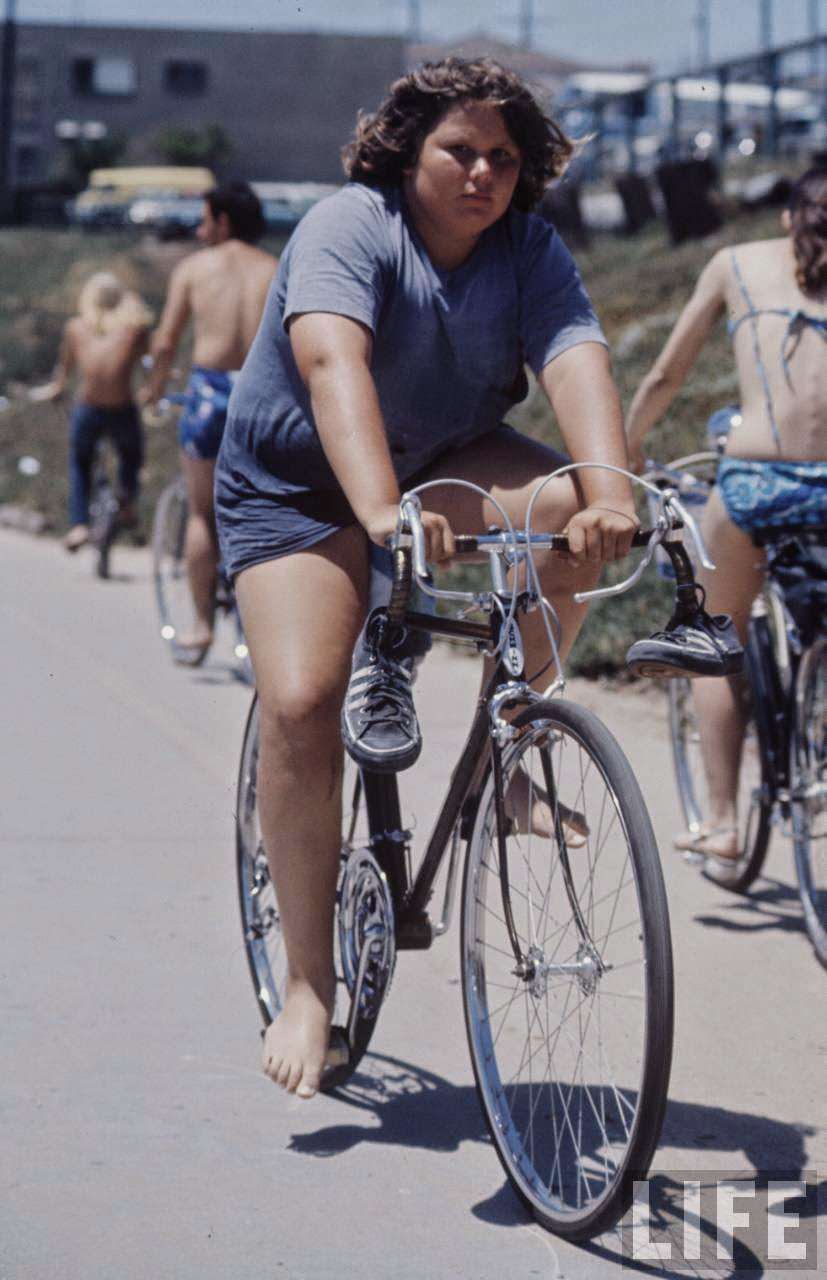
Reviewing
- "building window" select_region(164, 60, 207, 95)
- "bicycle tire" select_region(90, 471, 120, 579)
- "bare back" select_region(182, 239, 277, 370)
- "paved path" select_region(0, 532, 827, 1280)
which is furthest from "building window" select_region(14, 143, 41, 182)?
"paved path" select_region(0, 532, 827, 1280)

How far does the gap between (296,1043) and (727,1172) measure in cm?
84

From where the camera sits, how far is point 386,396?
4.02 m

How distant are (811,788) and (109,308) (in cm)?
1017

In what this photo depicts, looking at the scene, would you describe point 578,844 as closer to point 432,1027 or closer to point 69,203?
point 432,1027

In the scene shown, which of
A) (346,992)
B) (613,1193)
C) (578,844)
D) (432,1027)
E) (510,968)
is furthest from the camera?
(432,1027)

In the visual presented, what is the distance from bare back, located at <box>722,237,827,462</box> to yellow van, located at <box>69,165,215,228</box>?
4721 centimetres

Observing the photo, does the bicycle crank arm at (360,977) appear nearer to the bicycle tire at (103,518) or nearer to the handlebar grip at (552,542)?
the handlebar grip at (552,542)

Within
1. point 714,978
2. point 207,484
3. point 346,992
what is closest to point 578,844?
point 346,992

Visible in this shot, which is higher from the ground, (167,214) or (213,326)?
(213,326)

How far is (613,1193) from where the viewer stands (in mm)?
3336

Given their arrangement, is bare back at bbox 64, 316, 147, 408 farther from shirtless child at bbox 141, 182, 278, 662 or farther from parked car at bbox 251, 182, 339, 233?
parked car at bbox 251, 182, 339, 233

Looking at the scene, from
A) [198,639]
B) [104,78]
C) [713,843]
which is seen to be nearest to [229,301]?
[198,639]

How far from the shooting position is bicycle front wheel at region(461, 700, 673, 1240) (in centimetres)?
327

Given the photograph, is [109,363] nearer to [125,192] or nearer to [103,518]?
[103,518]
